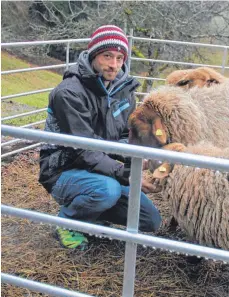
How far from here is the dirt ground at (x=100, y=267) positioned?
2746 millimetres

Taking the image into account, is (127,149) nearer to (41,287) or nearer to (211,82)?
(41,287)

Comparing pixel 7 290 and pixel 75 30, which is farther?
pixel 75 30

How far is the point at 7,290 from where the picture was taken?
2602 millimetres

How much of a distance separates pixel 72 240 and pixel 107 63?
1.24 metres

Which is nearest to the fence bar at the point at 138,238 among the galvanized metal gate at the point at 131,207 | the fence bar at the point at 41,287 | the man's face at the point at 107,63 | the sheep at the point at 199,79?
the galvanized metal gate at the point at 131,207

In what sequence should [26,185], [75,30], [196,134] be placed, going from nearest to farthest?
[196,134] < [26,185] < [75,30]

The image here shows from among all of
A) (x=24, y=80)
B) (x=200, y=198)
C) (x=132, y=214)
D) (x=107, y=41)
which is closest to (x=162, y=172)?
(x=200, y=198)

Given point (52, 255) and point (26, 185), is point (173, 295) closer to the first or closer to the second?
point (52, 255)

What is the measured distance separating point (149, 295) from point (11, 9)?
16.0 meters

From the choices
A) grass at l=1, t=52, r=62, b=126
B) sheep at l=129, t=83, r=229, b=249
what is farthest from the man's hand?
grass at l=1, t=52, r=62, b=126

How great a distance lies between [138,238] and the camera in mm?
1691

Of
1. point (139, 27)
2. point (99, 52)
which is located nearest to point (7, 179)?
point (99, 52)

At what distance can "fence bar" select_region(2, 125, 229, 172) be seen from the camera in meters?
1.49

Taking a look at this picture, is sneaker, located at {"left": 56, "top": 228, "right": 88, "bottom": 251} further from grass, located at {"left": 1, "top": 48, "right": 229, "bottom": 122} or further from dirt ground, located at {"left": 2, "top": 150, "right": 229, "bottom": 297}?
grass, located at {"left": 1, "top": 48, "right": 229, "bottom": 122}
